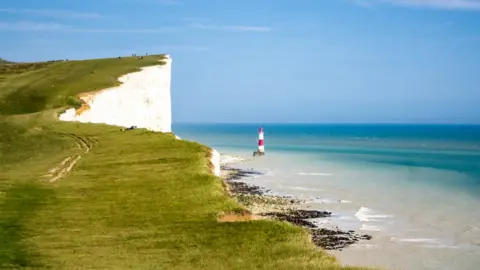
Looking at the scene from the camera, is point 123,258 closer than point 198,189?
Yes

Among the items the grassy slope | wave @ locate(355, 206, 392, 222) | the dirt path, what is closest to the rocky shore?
wave @ locate(355, 206, 392, 222)

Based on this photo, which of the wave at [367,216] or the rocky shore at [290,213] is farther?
the wave at [367,216]

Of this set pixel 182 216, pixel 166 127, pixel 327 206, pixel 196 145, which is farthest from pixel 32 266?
pixel 166 127

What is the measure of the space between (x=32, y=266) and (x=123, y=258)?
5.11ft

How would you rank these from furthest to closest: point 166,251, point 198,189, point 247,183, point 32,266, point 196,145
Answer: point 247,183 → point 196,145 → point 198,189 → point 166,251 → point 32,266

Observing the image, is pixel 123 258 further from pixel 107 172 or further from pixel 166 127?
pixel 166 127

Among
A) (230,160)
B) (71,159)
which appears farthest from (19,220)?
(230,160)

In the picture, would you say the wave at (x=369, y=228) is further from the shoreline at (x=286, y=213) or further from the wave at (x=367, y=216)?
the wave at (x=367, y=216)

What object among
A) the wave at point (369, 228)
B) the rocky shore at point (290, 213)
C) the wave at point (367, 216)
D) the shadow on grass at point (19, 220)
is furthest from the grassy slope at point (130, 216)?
the wave at point (367, 216)

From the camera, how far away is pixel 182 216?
46.7 ft

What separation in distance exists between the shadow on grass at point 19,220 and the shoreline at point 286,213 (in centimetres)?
414

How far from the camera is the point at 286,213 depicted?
2939 cm

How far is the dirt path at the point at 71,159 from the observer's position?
792 inches

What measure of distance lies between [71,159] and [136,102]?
2600 cm
